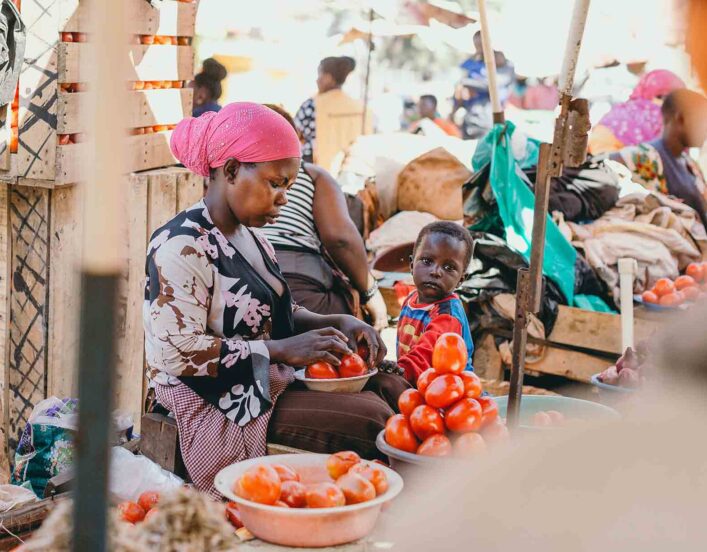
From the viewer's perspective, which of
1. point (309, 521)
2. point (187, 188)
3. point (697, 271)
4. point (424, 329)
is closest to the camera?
point (309, 521)

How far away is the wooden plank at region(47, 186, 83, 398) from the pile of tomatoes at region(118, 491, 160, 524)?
4.83 feet

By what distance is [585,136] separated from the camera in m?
2.92

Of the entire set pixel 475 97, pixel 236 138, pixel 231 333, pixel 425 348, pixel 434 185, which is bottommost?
pixel 425 348

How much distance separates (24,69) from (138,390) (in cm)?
154

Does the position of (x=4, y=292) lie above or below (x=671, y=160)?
below

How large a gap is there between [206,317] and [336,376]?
1.64 ft

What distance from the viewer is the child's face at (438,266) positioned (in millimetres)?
4062

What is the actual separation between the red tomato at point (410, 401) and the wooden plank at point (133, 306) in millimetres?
1893

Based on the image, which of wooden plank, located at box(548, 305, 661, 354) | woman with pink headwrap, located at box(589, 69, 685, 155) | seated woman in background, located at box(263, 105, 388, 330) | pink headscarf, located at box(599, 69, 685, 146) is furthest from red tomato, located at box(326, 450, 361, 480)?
pink headscarf, located at box(599, 69, 685, 146)

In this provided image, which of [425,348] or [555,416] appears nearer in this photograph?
[555,416]

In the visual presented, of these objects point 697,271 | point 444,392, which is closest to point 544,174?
point 444,392

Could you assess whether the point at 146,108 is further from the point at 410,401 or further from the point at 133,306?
the point at 410,401

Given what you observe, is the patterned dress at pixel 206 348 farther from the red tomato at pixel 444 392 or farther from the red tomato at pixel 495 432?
the red tomato at pixel 495 432

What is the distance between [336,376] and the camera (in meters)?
3.33
